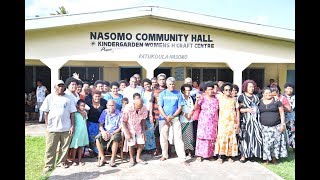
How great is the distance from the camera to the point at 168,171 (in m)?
4.56

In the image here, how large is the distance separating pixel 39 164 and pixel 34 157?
1.50ft

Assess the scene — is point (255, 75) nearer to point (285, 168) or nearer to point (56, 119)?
point (285, 168)

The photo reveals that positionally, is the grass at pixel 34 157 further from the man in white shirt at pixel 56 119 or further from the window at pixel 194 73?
the window at pixel 194 73

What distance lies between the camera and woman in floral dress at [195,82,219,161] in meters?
5.01

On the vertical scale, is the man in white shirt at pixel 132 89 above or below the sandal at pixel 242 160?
above

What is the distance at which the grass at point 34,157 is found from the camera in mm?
4459

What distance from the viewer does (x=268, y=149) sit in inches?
197

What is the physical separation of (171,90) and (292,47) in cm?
408

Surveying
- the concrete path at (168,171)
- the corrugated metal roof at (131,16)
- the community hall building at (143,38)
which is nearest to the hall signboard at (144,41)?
the community hall building at (143,38)

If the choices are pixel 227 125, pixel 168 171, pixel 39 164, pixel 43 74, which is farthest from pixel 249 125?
pixel 43 74

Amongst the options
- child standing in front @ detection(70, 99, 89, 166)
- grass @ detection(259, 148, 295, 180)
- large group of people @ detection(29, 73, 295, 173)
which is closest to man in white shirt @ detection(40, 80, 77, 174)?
large group of people @ detection(29, 73, 295, 173)

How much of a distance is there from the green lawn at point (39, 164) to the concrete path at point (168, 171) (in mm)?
175

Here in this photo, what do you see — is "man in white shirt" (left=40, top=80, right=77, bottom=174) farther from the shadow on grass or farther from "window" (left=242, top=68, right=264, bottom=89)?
"window" (left=242, top=68, right=264, bottom=89)
